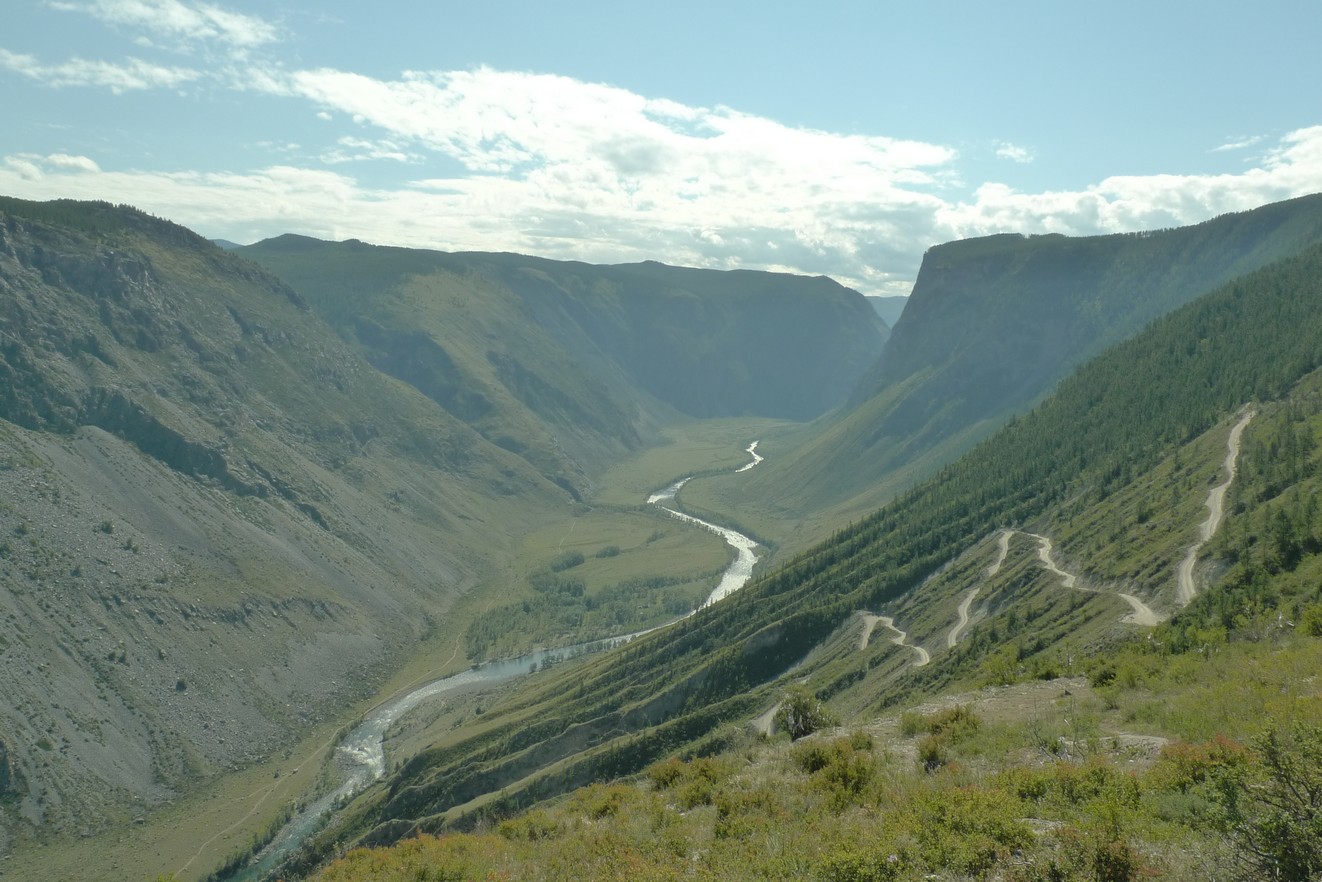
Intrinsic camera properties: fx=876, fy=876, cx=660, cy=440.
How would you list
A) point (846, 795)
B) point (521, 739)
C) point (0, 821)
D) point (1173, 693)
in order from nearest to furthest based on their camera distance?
1. point (846, 795)
2. point (1173, 693)
3. point (0, 821)
4. point (521, 739)

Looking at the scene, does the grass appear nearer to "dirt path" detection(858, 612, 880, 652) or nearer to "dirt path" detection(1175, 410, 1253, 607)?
"dirt path" detection(1175, 410, 1253, 607)

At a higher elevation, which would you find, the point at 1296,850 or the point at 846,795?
the point at 1296,850

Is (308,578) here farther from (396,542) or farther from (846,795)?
(846,795)

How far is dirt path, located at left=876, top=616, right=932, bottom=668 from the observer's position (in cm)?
7202

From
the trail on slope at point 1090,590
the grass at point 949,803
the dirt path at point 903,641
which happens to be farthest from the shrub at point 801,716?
the dirt path at point 903,641

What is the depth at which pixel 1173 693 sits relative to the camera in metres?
30.9

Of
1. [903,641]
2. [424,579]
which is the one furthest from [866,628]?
[424,579]

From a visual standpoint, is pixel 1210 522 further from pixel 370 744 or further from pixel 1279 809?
pixel 370 744

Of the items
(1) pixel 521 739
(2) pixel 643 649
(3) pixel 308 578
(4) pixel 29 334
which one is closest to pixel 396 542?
(3) pixel 308 578

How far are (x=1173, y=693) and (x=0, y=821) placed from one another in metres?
93.8

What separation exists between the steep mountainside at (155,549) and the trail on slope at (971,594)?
79952 millimetres

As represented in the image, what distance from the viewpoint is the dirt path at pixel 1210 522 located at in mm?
58384

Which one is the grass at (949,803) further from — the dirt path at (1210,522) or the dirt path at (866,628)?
the dirt path at (866,628)

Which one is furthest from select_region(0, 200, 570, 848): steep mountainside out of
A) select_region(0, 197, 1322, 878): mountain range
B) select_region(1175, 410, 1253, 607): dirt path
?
select_region(1175, 410, 1253, 607): dirt path
